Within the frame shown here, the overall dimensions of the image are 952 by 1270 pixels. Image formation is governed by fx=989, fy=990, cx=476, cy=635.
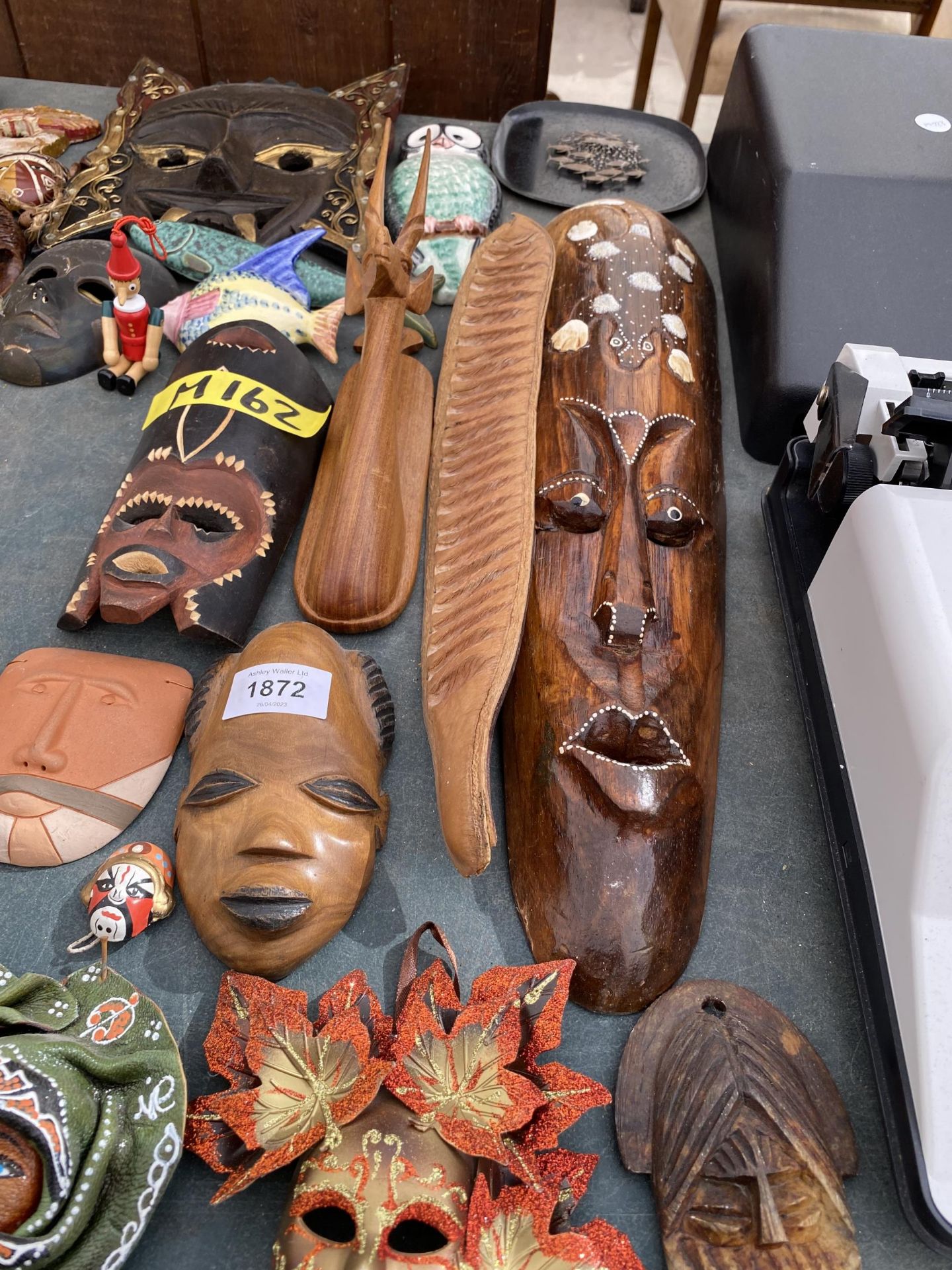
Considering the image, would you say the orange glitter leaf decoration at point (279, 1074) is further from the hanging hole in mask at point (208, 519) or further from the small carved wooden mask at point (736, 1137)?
the hanging hole in mask at point (208, 519)

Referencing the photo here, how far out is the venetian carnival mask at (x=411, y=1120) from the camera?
3.29ft

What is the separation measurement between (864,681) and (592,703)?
1.25 feet

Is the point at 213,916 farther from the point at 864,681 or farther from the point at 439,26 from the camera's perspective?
the point at 439,26

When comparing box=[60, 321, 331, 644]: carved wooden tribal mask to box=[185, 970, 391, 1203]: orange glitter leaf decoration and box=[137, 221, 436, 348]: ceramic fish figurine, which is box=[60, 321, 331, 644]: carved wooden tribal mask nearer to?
box=[137, 221, 436, 348]: ceramic fish figurine

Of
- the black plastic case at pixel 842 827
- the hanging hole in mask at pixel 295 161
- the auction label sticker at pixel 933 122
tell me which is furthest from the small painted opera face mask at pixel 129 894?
the auction label sticker at pixel 933 122

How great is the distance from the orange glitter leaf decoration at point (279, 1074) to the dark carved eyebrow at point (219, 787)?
0.78 ft

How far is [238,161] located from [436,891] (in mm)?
1894

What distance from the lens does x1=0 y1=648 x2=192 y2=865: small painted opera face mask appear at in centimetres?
142

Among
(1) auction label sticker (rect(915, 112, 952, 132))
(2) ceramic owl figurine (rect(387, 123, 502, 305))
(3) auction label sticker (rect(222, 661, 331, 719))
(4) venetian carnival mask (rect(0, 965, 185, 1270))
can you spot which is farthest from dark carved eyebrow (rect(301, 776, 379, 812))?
(1) auction label sticker (rect(915, 112, 952, 132))

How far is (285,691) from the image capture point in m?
1.43

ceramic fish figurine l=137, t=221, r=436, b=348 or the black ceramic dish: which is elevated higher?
the black ceramic dish

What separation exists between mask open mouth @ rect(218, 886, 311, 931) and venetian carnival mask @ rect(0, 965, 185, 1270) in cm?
15

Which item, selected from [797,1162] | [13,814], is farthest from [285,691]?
[797,1162]

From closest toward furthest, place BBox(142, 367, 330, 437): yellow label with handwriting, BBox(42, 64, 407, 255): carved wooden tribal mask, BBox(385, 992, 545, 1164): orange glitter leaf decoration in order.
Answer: BBox(385, 992, 545, 1164): orange glitter leaf decoration < BBox(142, 367, 330, 437): yellow label with handwriting < BBox(42, 64, 407, 255): carved wooden tribal mask
